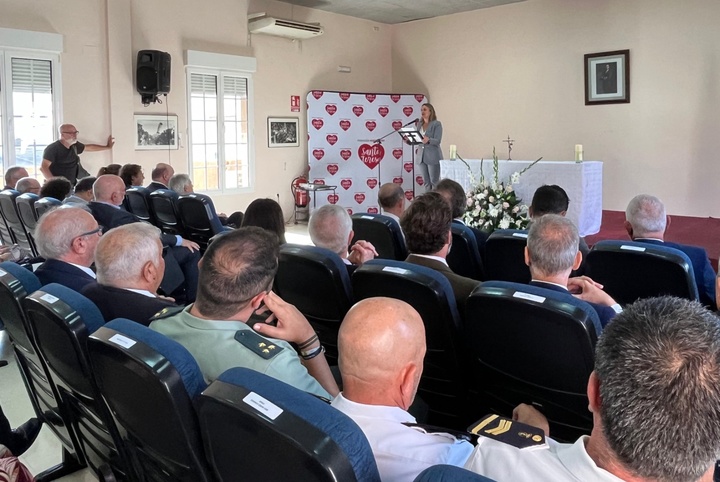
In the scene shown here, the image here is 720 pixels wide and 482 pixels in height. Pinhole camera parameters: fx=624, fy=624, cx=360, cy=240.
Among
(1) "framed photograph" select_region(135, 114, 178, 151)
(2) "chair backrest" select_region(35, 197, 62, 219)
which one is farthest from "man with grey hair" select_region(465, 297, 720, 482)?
(1) "framed photograph" select_region(135, 114, 178, 151)

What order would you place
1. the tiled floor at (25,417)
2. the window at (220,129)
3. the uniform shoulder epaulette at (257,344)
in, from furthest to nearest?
the window at (220,129) < the tiled floor at (25,417) < the uniform shoulder epaulette at (257,344)

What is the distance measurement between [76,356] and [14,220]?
12.8ft

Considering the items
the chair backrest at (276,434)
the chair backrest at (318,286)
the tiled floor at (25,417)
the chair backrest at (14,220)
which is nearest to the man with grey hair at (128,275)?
the chair backrest at (318,286)

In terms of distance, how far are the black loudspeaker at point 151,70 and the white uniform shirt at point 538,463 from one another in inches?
300

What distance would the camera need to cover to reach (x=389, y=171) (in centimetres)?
1103

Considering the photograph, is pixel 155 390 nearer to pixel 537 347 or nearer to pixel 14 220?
pixel 537 347

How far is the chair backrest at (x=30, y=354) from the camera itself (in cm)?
208

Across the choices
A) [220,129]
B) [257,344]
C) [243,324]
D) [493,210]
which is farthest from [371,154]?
[257,344]

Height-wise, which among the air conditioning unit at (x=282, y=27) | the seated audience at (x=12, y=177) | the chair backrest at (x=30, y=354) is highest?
the air conditioning unit at (x=282, y=27)

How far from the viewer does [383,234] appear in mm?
3971

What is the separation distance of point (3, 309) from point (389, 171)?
9.08 m

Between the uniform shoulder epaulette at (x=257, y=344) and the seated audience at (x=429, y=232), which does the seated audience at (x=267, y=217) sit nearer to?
the seated audience at (x=429, y=232)

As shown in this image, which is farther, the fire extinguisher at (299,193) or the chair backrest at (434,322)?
the fire extinguisher at (299,193)

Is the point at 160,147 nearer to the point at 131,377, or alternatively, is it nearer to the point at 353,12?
the point at 353,12
